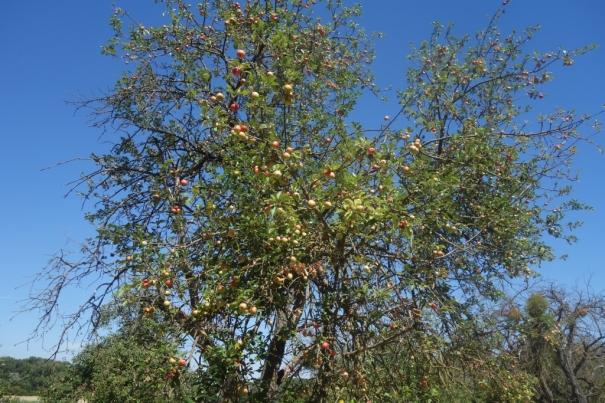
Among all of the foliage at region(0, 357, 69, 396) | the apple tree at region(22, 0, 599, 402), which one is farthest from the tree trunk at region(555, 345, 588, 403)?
the foliage at region(0, 357, 69, 396)

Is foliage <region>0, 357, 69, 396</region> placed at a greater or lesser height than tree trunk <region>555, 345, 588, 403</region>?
Answer: lesser

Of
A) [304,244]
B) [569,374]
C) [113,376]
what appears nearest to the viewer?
[304,244]

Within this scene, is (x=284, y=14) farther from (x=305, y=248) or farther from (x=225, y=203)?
(x=305, y=248)

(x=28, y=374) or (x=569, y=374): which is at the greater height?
(x=569, y=374)

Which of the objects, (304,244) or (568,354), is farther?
(568,354)

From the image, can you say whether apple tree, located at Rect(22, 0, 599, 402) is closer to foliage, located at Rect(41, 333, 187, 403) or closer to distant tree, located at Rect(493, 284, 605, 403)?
foliage, located at Rect(41, 333, 187, 403)

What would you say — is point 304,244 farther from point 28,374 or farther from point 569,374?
point 28,374

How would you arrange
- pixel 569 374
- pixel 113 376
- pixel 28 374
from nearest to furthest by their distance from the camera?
pixel 113 376, pixel 569 374, pixel 28 374

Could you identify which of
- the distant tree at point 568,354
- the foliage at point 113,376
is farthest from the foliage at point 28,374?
the distant tree at point 568,354

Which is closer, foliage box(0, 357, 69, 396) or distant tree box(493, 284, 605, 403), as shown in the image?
foliage box(0, 357, 69, 396)

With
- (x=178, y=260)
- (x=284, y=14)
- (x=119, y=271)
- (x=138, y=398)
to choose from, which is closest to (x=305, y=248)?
(x=178, y=260)

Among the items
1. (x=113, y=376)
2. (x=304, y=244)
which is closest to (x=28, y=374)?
(x=113, y=376)

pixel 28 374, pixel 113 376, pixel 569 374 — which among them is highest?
pixel 569 374

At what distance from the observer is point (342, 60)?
19.0 feet
